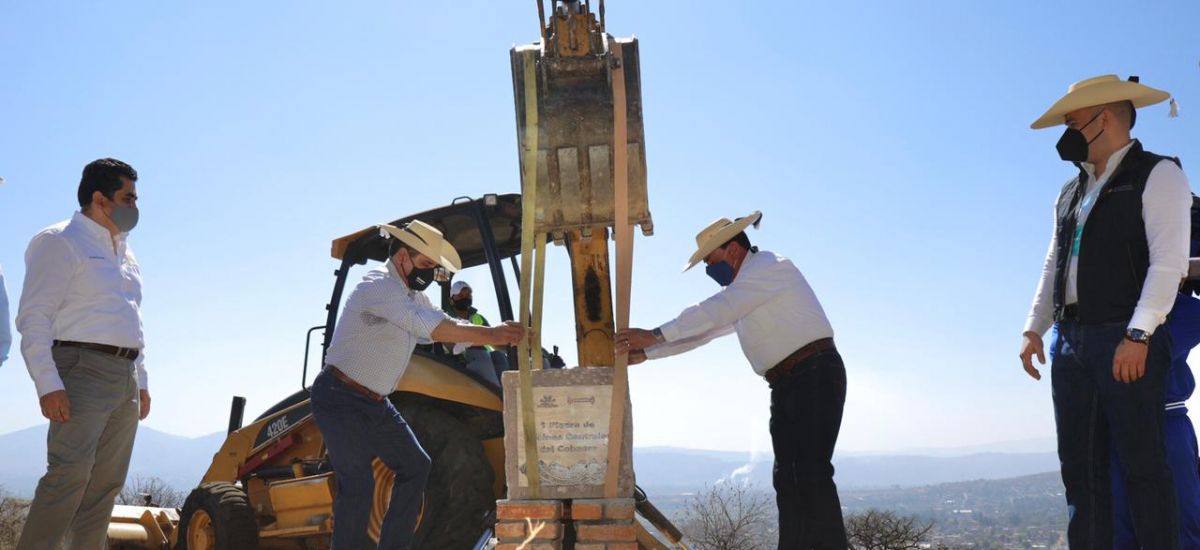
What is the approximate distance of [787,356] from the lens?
4742 millimetres

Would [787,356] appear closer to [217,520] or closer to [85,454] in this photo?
[85,454]

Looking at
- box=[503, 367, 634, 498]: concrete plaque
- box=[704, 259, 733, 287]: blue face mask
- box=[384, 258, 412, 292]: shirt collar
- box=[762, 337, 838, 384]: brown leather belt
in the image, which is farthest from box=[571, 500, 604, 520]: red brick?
box=[384, 258, 412, 292]: shirt collar

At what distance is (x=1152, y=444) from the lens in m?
3.78

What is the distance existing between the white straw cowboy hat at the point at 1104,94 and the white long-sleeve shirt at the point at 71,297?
4102 millimetres

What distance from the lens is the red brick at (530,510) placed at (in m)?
4.70

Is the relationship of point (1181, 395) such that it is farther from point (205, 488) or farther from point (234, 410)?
point (234, 410)

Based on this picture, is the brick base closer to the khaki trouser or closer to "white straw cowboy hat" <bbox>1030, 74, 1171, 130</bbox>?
the khaki trouser

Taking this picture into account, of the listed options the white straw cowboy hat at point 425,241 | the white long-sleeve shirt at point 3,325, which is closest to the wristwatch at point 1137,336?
the white straw cowboy hat at point 425,241

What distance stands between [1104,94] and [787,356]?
5.54 ft

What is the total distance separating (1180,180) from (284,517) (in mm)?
5948

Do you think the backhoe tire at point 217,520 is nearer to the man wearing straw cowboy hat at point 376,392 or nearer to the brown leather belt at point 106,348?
the man wearing straw cowboy hat at point 376,392

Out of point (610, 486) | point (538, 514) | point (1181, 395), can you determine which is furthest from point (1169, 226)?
point (538, 514)

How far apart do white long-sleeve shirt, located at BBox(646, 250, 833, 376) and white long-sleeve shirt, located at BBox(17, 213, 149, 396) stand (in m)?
2.48

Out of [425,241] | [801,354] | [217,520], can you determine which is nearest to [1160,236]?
[801,354]
